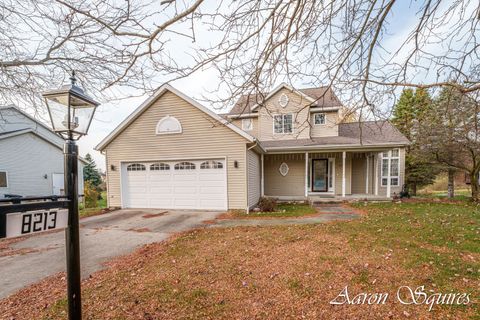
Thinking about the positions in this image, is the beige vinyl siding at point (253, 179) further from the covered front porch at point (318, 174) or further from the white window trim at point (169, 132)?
the white window trim at point (169, 132)

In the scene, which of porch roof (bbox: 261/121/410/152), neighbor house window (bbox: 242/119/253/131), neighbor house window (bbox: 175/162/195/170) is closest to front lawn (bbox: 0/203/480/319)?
neighbor house window (bbox: 175/162/195/170)

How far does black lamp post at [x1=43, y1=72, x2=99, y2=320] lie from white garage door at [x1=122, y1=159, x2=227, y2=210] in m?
7.43

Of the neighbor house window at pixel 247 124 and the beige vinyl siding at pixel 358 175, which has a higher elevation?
the neighbor house window at pixel 247 124

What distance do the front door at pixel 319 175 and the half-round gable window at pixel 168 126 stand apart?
7.91 m

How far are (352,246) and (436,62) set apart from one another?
3.63 meters

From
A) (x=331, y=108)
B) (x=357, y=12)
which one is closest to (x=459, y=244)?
(x=357, y=12)

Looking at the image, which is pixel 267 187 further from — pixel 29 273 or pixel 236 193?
pixel 29 273

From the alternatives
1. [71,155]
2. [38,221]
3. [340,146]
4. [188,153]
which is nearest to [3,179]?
[188,153]

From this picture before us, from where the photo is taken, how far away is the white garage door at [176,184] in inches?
380

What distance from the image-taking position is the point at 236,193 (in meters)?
9.38

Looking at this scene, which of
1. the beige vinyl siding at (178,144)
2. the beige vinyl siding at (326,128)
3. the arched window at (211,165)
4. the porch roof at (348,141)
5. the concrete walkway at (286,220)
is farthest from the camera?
the beige vinyl siding at (326,128)

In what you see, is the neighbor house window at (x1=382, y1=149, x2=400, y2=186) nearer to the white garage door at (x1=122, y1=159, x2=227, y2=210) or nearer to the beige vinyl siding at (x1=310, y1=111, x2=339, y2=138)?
the beige vinyl siding at (x1=310, y1=111, x2=339, y2=138)

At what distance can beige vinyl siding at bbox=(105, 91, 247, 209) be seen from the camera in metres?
9.38

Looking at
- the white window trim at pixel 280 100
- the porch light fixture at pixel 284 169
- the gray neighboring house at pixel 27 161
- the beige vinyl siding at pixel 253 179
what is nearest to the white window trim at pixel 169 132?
the beige vinyl siding at pixel 253 179
